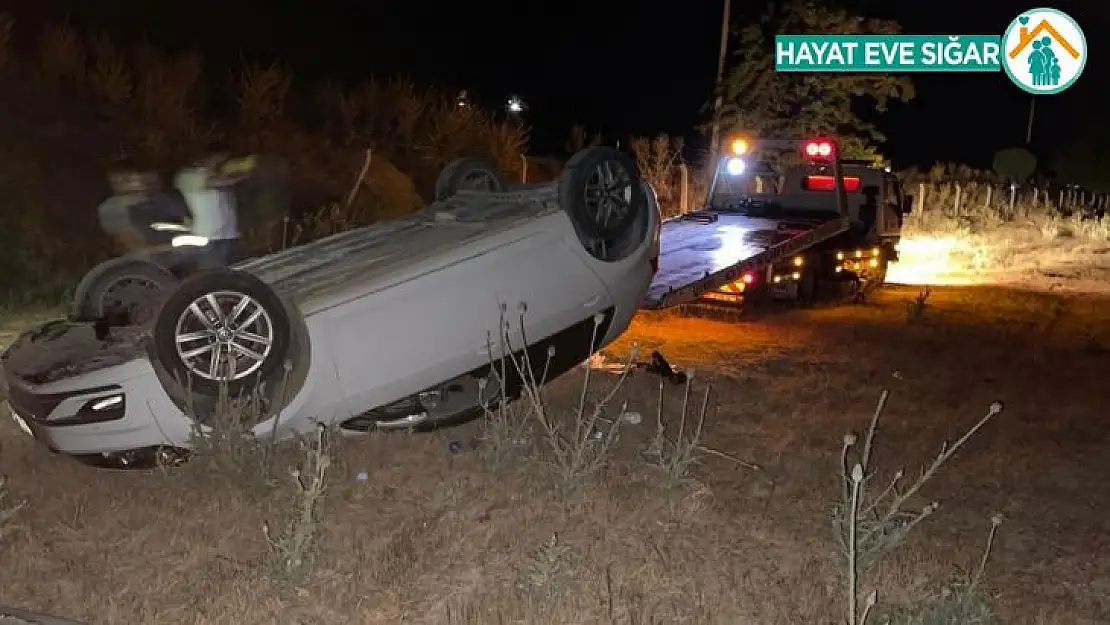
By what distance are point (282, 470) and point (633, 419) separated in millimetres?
1851

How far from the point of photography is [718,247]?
1002 cm

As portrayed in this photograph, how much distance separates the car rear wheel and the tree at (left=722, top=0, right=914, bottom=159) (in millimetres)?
12675

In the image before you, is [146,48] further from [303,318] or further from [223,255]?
[303,318]

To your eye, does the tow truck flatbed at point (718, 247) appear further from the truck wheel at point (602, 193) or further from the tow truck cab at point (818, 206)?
the truck wheel at point (602, 193)

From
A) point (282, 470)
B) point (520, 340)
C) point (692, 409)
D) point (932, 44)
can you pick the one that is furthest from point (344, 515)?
point (932, 44)

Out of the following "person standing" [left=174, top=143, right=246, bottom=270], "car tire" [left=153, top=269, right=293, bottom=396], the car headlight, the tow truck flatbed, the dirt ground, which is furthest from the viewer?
the tow truck flatbed

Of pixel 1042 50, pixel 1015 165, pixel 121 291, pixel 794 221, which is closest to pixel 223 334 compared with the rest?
pixel 121 291

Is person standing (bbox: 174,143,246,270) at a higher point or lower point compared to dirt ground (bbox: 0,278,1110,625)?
higher

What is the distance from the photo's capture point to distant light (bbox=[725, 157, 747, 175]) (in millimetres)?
13164

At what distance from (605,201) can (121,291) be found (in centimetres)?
298

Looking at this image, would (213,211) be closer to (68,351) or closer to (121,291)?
(121,291)

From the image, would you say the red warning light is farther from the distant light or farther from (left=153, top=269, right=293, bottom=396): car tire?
(left=153, top=269, right=293, bottom=396): car tire

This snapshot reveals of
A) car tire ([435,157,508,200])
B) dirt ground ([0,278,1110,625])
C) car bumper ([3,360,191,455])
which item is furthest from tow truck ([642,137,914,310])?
car bumper ([3,360,191,455])

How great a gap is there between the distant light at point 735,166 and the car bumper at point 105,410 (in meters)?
9.52
